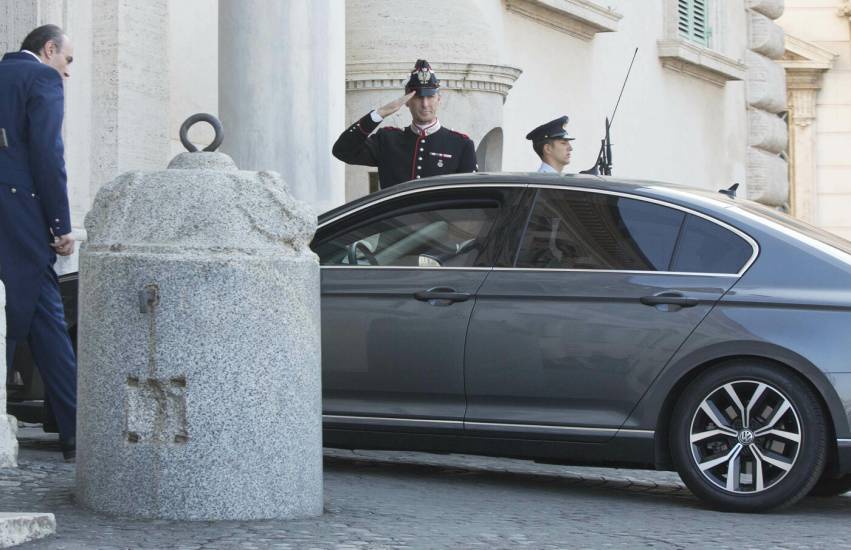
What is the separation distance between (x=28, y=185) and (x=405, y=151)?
2.74m

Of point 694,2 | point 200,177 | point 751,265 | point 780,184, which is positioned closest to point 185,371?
point 200,177

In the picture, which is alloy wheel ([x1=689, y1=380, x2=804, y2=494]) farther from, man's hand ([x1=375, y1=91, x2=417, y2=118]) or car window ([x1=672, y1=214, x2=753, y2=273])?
man's hand ([x1=375, y1=91, x2=417, y2=118])

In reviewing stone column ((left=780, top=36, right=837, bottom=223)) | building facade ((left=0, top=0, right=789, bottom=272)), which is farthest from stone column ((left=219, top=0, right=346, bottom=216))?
stone column ((left=780, top=36, right=837, bottom=223))

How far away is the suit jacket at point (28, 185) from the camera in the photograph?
7.79 metres

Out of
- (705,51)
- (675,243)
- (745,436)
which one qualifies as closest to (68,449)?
(675,243)

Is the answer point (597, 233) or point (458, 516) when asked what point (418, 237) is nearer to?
point (597, 233)

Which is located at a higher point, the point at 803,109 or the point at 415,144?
the point at 803,109

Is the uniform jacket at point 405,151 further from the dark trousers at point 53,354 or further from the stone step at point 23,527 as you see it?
the stone step at point 23,527

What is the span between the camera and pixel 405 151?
10.1m

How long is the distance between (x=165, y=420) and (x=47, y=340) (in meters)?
1.77

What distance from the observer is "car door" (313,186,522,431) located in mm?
7938

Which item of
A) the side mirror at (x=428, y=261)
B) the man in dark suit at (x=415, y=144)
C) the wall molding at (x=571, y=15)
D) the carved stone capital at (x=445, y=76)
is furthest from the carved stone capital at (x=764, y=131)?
the side mirror at (x=428, y=261)

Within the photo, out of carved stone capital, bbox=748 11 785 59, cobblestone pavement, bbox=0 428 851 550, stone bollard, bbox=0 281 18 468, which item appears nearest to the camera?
cobblestone pavement, bbox=0 428 851 550

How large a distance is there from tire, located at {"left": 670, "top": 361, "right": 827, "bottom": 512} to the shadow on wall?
7.59 metres
